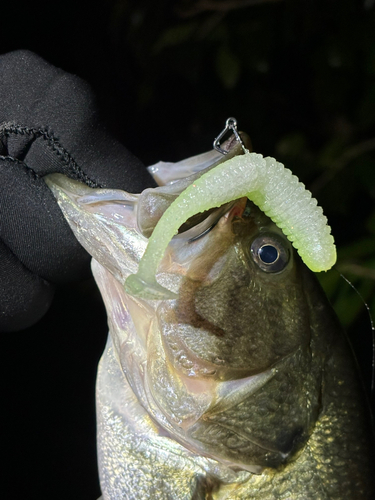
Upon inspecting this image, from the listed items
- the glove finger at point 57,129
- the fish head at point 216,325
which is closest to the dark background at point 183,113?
the glove finger at point 57,129

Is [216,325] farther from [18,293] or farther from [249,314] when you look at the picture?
[18,293]

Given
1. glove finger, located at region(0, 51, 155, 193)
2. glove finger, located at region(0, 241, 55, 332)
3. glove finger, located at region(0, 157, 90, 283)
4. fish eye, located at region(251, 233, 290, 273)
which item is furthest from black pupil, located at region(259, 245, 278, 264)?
glove finger, located at region(0, 241, 55, 332)

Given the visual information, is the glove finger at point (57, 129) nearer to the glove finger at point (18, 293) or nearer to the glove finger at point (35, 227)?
the glove finger at point (35, 227)

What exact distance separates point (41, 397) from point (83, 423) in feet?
0.84

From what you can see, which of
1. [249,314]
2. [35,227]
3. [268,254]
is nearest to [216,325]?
[249,314]

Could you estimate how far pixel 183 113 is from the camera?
4.69 meters

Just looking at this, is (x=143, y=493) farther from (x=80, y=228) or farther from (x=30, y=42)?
(x=30, y=42)

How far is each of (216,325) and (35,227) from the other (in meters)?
0.48

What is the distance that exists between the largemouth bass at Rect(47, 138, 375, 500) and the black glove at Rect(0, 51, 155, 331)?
2.7 inches

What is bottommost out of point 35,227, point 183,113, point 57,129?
point 183,113

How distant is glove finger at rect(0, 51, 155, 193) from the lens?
1.07 metres

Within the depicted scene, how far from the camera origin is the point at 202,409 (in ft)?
3.12

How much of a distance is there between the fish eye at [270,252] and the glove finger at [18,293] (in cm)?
59

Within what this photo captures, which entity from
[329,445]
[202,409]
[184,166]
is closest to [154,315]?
[202,409]
